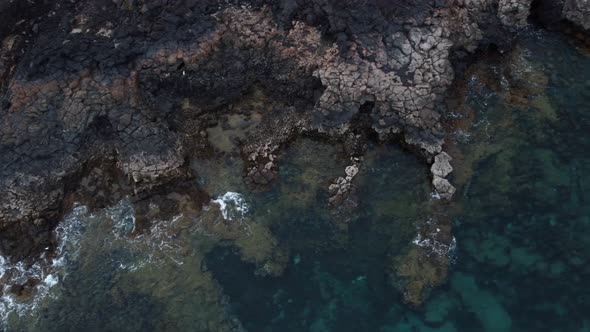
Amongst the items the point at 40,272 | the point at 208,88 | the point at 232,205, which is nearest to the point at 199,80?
the point at 208,88

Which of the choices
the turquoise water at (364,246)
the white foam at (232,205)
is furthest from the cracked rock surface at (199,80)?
the turquoise water at (364,246)

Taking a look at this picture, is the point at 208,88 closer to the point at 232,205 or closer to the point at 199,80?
the point at 199,80

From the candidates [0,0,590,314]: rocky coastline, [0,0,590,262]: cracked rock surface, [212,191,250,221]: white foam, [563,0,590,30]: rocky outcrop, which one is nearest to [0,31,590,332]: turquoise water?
[212,191,250,221]: white foam

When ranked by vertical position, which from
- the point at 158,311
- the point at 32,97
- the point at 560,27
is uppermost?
the point at 560,27

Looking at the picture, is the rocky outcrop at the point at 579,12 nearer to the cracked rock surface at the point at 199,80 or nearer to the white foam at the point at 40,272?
the cracked rock surface at the point at 199,80

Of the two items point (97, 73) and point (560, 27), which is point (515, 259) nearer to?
point (560, 27)

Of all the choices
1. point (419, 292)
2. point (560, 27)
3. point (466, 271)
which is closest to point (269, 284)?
point (419, 292)
